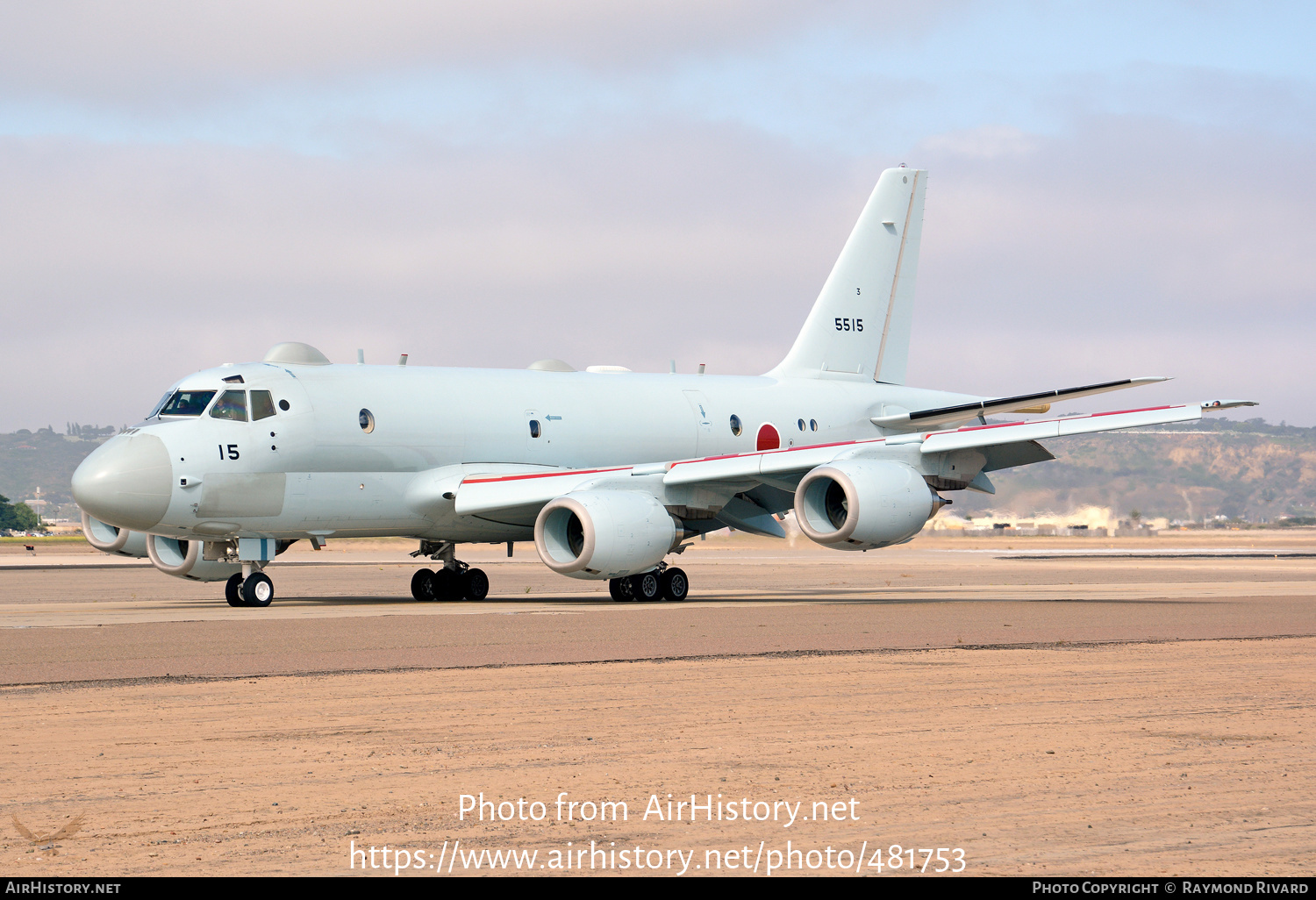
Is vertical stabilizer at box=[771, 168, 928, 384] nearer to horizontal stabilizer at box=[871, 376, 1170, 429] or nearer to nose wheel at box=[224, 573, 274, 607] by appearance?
horizontal stabilizer at box=[871, 376, 1170, 429]

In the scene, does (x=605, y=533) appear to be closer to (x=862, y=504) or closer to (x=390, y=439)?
(x=862, y=504)

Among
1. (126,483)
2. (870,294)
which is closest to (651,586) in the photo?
(126,483)

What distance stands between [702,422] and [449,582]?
A: 266 inches

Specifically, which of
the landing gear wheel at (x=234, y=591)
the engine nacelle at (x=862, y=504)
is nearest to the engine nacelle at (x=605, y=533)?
the engine nacelle at (x=862, y=504)

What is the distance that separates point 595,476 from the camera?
26875 mm

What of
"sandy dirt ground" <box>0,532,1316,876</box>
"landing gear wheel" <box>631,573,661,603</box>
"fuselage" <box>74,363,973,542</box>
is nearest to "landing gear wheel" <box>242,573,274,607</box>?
"fuselage" <box>74,363,973,542</box>

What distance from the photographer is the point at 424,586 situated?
2969 cm

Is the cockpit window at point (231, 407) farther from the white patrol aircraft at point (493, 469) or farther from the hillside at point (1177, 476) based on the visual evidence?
the hillside at point (1177, 476)

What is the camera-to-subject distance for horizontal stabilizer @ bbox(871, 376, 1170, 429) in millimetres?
28469

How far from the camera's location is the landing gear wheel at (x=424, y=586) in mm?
29609

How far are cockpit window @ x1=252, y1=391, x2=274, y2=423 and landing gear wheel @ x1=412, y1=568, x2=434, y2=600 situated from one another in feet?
17.6

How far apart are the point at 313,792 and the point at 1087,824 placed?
4445 mm
